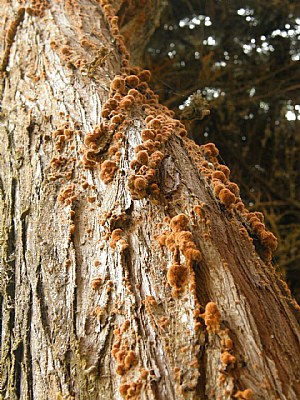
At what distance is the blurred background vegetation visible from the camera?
2.85 meters

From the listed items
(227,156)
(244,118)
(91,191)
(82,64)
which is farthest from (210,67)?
(91,191)

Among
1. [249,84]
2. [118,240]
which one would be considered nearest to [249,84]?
[249,84]

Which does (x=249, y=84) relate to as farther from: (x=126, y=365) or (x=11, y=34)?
(x=126, y=365)

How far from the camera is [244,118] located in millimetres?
2939

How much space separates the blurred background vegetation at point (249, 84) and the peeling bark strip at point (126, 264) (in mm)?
1815

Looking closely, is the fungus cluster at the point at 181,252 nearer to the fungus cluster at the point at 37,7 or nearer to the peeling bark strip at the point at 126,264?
the peeling bark strip at the point at 126,264

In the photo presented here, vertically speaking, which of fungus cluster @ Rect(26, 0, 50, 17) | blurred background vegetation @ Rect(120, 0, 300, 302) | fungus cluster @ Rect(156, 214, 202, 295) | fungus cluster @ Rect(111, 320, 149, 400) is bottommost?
fungus cluster @ Rect(111, 320, 149, 400)

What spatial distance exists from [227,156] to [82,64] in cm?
187

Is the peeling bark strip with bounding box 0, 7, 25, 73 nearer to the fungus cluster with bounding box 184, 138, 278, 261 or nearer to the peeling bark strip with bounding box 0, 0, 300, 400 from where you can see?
the peeling bark strip with bounding box 0, 0, 300, 400

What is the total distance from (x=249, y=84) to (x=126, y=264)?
2.46 metres

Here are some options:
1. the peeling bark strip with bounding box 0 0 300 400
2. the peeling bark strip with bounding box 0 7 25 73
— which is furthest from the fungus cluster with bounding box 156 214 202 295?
the peeling bark strip with bounding box 0 7 25 73

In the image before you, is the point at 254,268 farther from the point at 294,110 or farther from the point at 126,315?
the point at 294,110

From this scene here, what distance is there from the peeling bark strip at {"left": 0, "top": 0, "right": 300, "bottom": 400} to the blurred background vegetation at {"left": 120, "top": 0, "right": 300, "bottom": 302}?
1.81 metres

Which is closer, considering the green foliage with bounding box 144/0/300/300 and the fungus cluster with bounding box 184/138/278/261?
the fungus cluster with bounding box 184/138/278/261
